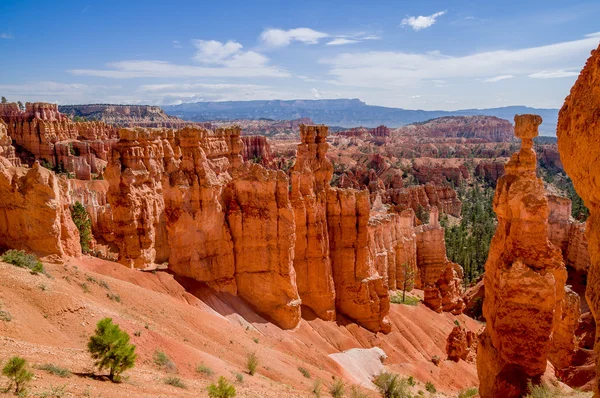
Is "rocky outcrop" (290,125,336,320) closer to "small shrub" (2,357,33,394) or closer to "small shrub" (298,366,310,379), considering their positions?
"small shrub" (298,366,310,379)

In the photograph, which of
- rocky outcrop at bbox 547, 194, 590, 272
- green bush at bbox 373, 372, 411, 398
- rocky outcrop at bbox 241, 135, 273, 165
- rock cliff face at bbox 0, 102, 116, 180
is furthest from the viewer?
rocky outcrop at bbox 241, 135, 273, 165

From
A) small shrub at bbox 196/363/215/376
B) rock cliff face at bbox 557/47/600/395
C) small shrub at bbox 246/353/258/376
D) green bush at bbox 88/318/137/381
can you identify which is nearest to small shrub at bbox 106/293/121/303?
small shrub at bbox 196/363/215/376

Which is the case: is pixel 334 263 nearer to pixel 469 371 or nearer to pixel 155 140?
pixel 469 371

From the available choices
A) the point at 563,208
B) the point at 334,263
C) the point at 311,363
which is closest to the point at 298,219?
the point at 334,263

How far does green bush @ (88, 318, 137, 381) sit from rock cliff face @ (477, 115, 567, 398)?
36.7 feet

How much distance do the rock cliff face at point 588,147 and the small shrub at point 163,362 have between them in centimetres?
1107

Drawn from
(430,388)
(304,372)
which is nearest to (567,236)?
(430,388)

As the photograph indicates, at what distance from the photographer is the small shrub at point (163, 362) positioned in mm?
13797

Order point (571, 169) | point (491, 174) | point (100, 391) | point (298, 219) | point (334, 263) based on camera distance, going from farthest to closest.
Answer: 1. point (491, 174)
2. point (334, 263)
3. point (298, 219)
4. point (100, 391)
5. point (571, 169)

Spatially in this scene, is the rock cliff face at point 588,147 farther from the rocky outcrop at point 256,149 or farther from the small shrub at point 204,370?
the rocky outcrop at point 256,149

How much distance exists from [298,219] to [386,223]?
48.1 ft

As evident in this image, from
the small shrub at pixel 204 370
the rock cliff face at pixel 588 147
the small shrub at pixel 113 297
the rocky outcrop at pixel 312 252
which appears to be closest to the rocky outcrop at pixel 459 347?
the rocky outcrop at pixel 312 252

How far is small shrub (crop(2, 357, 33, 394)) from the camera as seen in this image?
8.79 meters

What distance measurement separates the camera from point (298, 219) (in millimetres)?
25203
